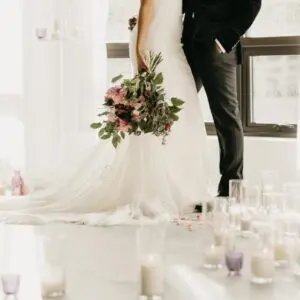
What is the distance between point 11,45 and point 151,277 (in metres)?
3.18

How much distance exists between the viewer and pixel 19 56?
540 cm

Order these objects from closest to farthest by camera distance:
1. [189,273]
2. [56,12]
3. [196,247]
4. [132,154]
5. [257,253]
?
[257,253]
[189,273]
[196,247]
[132,154]
[56,12]

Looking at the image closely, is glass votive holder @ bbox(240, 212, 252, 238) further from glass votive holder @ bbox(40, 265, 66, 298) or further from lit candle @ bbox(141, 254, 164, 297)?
glass votive holder @ bbox(40, 265, 66, 298)

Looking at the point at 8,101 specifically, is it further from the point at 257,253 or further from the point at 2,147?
the point at 257,253

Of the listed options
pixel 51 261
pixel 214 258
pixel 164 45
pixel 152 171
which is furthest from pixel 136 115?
pixel 214 258

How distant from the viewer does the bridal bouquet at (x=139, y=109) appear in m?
4.19

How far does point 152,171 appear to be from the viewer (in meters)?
4.42

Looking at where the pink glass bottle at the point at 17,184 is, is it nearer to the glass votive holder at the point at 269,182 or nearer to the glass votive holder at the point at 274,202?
the glass votive holder at the point at 269,182

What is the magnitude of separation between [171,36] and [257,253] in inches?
80.7

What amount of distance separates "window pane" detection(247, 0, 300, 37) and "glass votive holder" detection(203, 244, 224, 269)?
2.41 m

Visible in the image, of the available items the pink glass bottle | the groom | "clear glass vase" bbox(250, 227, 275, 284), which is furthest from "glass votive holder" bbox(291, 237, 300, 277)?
the pink glass bottle

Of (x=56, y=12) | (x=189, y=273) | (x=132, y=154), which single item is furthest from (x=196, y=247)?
(x=56, y=12)

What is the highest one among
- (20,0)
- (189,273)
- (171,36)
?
(20,0)

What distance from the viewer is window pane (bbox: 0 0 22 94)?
540 centimetres
